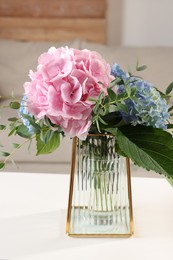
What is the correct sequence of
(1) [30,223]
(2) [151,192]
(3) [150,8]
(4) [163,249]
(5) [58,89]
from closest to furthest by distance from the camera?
(5) [58,89], (4) [163,249], (1) [30,223], (2) [151,192], (3) [150,8]

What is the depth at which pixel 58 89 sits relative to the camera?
33.4 inches

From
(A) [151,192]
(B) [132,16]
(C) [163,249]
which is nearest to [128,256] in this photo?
(C) [163,249]

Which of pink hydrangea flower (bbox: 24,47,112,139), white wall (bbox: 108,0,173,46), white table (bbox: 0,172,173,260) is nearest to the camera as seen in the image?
pink hydrangea flower (bbox: 24,47,112,139)

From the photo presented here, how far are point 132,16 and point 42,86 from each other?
→ 8.30ft

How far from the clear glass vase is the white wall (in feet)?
7.89

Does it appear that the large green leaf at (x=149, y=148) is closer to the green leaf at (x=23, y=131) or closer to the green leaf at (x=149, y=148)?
the green leaf at (x=149, y=148)

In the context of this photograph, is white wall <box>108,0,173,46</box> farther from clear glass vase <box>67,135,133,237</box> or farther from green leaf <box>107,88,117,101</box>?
green leaf <box>107,88,117,101</box>

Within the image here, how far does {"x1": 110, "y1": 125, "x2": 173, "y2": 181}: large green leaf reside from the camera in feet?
2.80

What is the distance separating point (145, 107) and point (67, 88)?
150 millimetres

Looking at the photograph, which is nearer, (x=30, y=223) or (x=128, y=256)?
(x=128, y=256)

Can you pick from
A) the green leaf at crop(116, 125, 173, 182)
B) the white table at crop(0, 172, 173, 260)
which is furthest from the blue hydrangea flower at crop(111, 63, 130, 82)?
the white table at crop(0, 172, 173, 260)

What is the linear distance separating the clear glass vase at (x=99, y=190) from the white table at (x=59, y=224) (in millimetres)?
31

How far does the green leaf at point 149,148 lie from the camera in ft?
2.80

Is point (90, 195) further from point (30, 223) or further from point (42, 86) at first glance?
point (42, 86)
